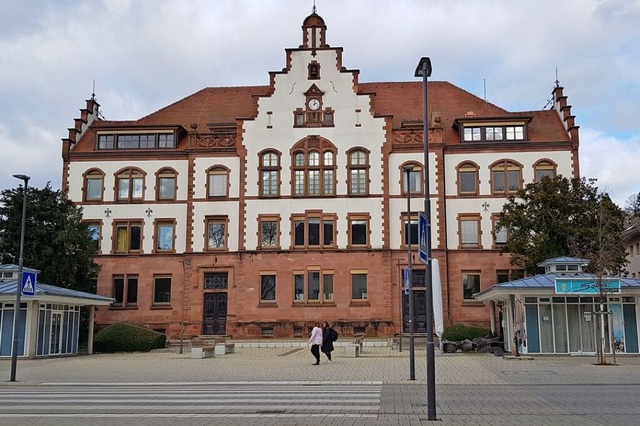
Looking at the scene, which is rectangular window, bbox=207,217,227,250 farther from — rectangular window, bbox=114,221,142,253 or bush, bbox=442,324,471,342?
bush, bbox=442,324,471,342

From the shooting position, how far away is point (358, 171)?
52500mm

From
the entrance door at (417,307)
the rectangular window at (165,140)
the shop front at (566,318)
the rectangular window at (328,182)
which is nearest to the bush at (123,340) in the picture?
the rectangular window at (328,182)

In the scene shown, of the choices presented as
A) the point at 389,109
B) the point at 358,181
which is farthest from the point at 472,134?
the point at 358,181

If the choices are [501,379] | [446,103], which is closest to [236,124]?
[446,103]

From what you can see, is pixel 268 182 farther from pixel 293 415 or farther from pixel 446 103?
pixel 293 415

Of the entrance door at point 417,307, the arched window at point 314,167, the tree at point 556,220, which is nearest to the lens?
the tree at point 556,220

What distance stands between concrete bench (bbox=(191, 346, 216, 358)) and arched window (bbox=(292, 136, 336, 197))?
59.8 feet

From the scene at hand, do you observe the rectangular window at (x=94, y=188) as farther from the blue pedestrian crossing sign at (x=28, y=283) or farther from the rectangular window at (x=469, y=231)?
the blue pedestrian crossing sign at (x=28, y=283)

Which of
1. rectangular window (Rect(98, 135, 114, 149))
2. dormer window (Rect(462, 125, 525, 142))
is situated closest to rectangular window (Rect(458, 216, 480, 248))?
dormer window (Rect(462, 125, 525, 142))

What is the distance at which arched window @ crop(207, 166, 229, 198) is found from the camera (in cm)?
5331

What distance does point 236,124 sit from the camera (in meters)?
55.7

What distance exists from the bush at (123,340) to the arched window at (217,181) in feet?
47.4

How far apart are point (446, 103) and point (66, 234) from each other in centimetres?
3147

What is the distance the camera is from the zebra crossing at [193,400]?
1574cm
